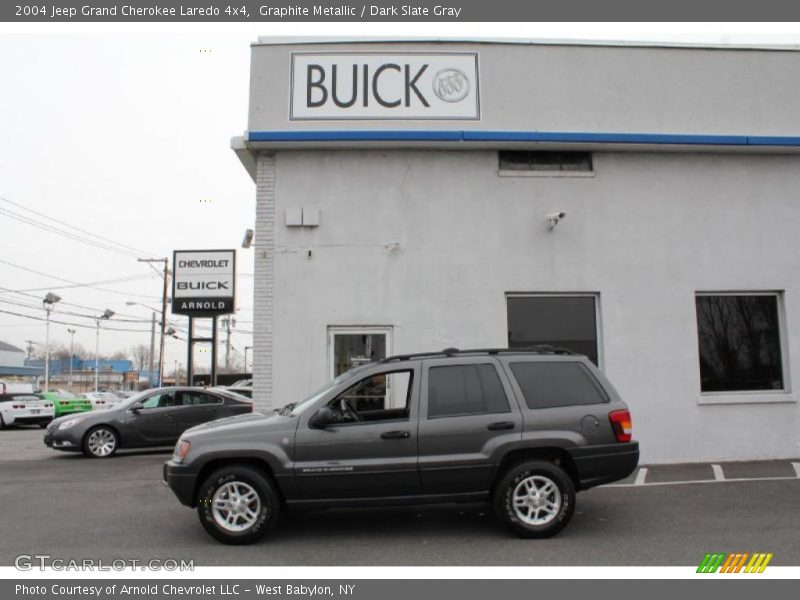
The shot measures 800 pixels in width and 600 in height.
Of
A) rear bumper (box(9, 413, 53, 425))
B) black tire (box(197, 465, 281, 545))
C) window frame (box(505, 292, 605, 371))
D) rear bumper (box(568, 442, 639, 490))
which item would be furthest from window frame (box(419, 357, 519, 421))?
rear bumper (box(9, 413, 53, 425))

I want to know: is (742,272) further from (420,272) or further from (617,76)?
(420,272)

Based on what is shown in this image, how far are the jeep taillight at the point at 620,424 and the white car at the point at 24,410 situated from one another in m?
23.9

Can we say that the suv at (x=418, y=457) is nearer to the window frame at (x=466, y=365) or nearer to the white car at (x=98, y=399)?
the window frame at (x=466, y=365)

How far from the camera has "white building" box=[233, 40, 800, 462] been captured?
10461 millimetres

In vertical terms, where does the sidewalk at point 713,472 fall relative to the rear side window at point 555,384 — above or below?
below

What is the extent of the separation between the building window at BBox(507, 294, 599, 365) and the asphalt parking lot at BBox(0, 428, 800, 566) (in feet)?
7.21

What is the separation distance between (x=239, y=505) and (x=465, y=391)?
2.40 meters

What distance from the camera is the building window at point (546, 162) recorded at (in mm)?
10977

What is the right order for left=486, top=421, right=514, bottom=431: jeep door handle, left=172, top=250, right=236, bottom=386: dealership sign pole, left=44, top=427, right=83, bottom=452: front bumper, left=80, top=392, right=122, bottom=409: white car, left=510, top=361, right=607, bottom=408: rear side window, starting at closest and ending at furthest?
left=486, top=421, right=514, bottom=431: jeep door handle < left=510, top=361, right=607, bottom=408: rear side window < left=44, top=427, right=83, bottom=452: front bumper < left=172, top=250, right=236, bottom=386: dealership sign pole < left=80, top=392, right=122, bottom=409: white car

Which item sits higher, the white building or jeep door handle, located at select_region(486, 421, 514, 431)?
the white building

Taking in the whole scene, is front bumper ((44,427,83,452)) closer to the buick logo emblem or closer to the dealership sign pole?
the dealership sign pole

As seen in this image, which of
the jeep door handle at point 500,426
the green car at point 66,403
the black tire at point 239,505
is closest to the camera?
the black tire at point 239,505

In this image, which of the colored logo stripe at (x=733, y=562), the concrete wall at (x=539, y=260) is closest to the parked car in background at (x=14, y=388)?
the concrete wall at (x=539, y=260)

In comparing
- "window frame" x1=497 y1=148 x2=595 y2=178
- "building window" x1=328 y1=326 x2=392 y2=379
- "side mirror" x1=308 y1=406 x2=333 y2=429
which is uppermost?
"window frame" x1=497 y1=148 x2=595 y2=178
